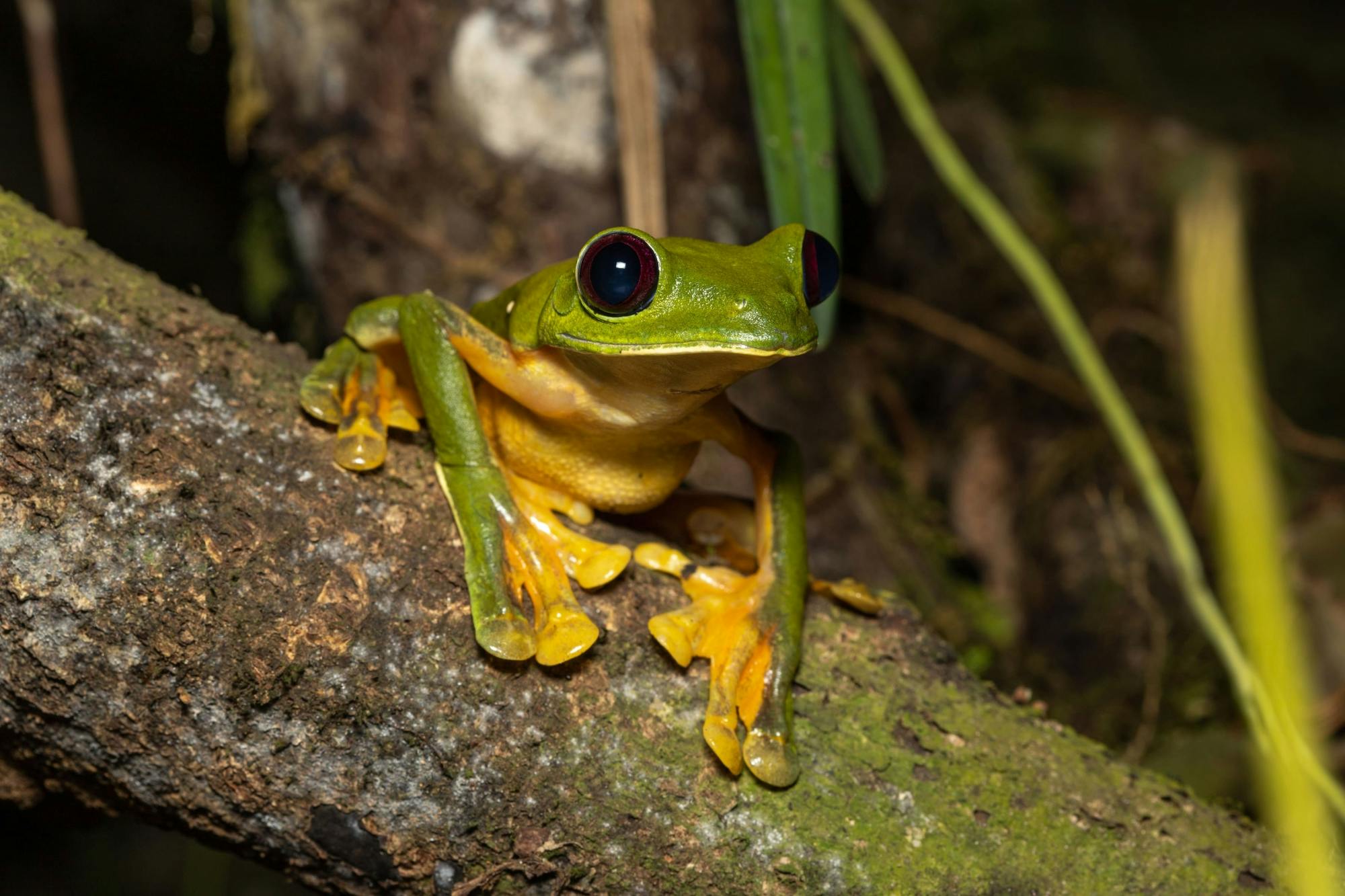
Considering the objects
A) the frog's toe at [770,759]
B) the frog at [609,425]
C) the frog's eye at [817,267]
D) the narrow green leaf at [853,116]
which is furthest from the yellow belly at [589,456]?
the narrow green leaf at [853,116]

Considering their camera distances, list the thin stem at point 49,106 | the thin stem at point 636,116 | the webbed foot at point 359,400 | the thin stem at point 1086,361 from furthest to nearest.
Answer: the thin stem at point 49,106 → the thin stem at point 636,116 → the thin stem at point 1086,361 → the webbed foot at point 359,400

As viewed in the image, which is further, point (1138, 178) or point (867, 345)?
point (1138, 178)

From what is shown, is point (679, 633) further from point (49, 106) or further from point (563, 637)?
point (49, 106)

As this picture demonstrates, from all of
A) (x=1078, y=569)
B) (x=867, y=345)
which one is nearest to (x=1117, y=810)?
(x=1078, y=569)

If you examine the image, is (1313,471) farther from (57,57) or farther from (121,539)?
(57,57)

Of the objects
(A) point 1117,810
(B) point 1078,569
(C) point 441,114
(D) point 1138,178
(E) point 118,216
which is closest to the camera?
(A) point 1117,810

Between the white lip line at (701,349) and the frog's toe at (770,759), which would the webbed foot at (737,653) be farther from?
the white lip line at (701,349)

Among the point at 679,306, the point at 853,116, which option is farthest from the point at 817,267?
the point at 853,116
